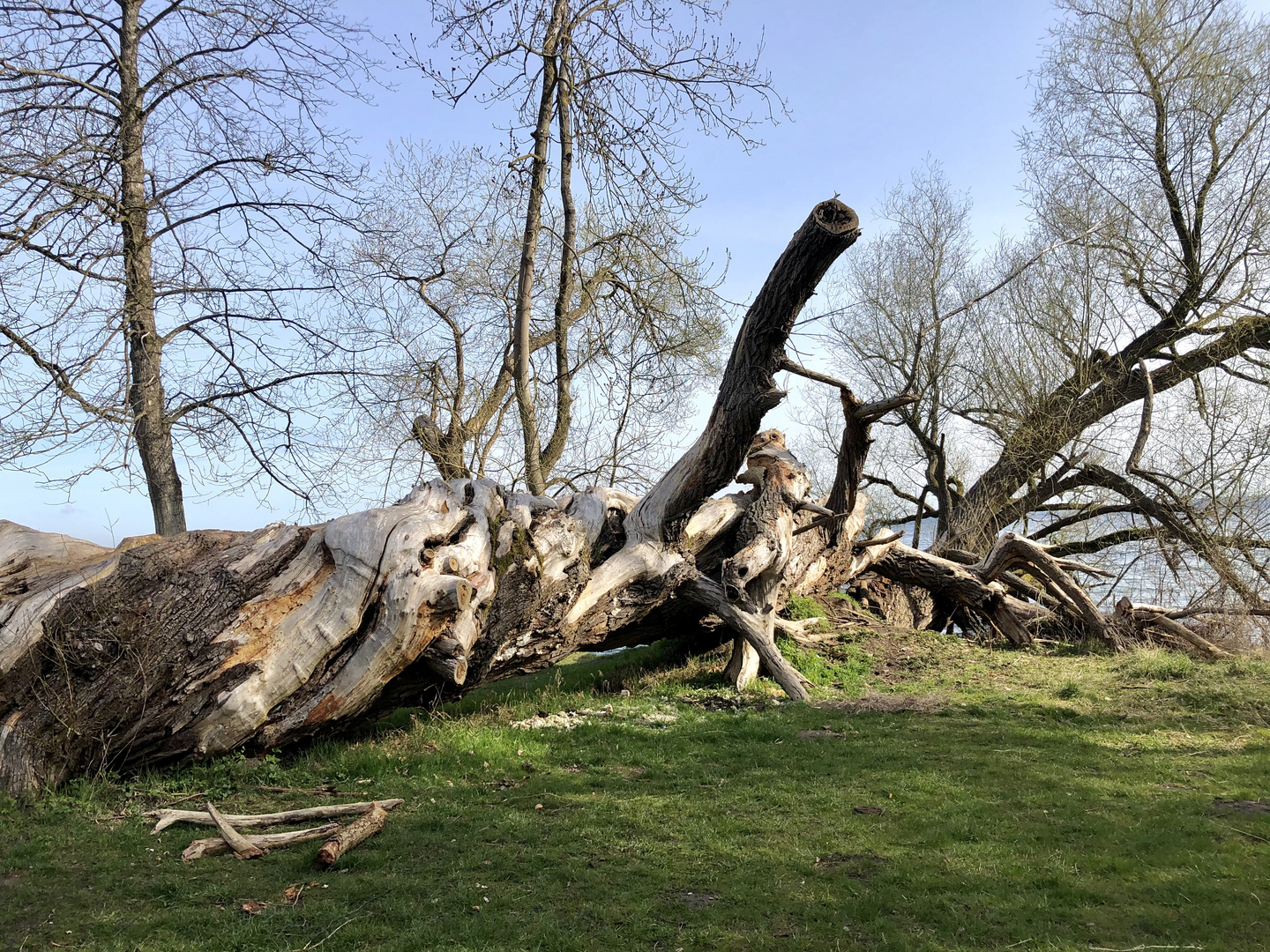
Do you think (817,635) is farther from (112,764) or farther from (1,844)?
(1,844)

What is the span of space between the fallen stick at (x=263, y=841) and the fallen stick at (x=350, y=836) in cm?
14

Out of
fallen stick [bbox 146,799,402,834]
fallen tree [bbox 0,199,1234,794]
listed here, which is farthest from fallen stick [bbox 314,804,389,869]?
fallen tree [bbox 0,199,1234,794]

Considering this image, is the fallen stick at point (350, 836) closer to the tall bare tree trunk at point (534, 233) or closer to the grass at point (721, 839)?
the grass at point (721, 839)

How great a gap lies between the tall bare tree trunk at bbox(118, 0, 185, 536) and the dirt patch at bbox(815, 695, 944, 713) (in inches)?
314

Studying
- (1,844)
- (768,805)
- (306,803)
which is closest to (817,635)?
(768,805)

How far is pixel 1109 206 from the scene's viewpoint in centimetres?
1481

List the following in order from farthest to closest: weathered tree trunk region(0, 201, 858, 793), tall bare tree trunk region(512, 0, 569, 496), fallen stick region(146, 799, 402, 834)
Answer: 1. tall bare tree trunk region(512, 0, 569, 496)
2. weathered tree trunk region(0, 201, 858, 793)
3. fallen stick region(146, 799, 402, 834)

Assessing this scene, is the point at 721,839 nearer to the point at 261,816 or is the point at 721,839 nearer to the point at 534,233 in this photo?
the point at 261,816

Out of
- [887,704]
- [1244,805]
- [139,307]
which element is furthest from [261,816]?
[139,307]

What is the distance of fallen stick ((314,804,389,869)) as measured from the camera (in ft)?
16.4

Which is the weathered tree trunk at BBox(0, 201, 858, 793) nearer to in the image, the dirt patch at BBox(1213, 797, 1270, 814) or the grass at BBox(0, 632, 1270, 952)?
the grass at BBox(0, 632, 1270, 952)

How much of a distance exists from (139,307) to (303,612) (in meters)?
5.45

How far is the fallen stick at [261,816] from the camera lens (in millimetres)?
5637

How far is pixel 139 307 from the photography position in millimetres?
10125
